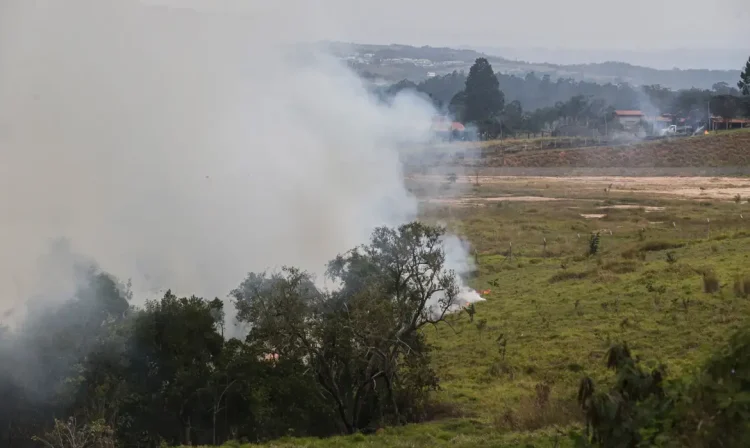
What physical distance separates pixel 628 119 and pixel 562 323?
362 feet

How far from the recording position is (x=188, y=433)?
17.9 m

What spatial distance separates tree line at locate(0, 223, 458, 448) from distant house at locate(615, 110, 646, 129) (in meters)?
107

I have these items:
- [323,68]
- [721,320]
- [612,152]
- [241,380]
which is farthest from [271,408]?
[612,152]

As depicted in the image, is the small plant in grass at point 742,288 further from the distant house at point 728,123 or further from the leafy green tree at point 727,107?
the leafy green tree at point 727,107

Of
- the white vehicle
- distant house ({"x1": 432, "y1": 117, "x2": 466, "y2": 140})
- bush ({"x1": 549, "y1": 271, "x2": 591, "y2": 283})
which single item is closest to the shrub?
bush ({"x1": 549, "y1": 271, "x2": 591, "y2": 283})

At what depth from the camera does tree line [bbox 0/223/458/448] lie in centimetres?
1767

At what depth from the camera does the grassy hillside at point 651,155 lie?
281 ft

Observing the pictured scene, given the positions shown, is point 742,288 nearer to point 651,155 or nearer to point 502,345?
point 502,345

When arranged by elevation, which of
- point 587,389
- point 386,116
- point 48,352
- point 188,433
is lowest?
point 188,433

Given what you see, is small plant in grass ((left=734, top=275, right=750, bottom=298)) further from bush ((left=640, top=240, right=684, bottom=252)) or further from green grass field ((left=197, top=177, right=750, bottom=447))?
bush ((left=640, top=240, right=684, bottom=252))

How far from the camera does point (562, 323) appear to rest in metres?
25.6

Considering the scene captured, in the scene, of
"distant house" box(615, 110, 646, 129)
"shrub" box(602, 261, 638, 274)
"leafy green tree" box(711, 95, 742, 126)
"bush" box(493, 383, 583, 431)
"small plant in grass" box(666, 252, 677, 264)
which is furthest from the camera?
"distant house" box(615, 110, 646, 129)

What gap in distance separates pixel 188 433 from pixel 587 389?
11.2 meters

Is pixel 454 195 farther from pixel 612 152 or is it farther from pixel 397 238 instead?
pixel 397 238
